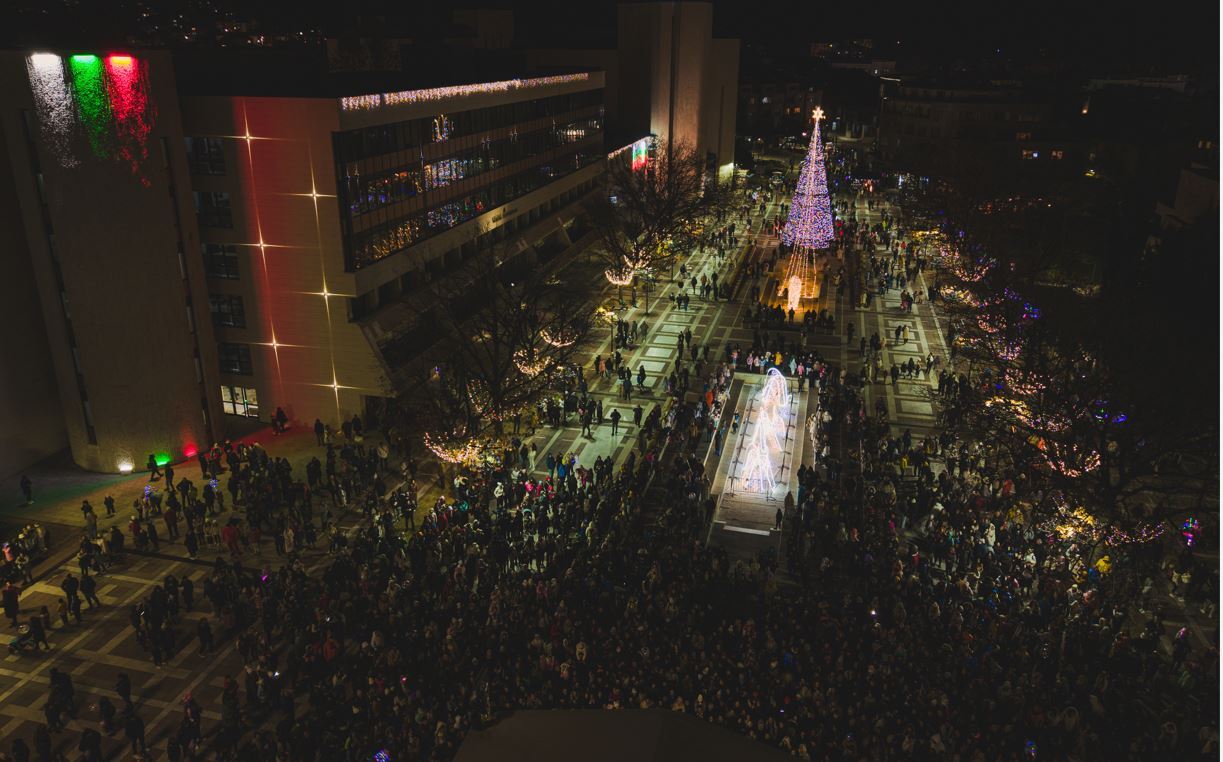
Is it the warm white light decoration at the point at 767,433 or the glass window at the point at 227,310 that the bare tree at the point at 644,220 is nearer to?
the warm white light decoration at the point at 767,433

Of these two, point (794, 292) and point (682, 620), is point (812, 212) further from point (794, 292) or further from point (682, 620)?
point (682, 620)

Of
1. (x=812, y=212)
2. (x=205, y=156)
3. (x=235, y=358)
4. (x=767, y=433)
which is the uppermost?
(x=205, y=156)

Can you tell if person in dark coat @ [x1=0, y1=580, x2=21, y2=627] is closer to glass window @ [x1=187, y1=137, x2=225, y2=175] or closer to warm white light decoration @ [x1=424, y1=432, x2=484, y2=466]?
warm white light decoration @ [x1=424, y1=432, x2=484, y2=466]

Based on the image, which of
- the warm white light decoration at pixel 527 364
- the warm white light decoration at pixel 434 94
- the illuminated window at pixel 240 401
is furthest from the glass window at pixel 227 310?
the warm white light decoration at pixel 527 364

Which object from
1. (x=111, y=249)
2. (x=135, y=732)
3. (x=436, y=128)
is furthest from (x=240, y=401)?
(x=135, y=732)

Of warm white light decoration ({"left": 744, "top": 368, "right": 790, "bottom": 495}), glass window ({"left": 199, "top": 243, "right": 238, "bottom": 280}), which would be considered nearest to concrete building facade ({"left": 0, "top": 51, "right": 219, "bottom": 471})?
glass window ({"left": 199, "top": 243, "right": 238, "bottom": 280})

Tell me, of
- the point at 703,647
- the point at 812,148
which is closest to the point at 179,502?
the point at 703,647
